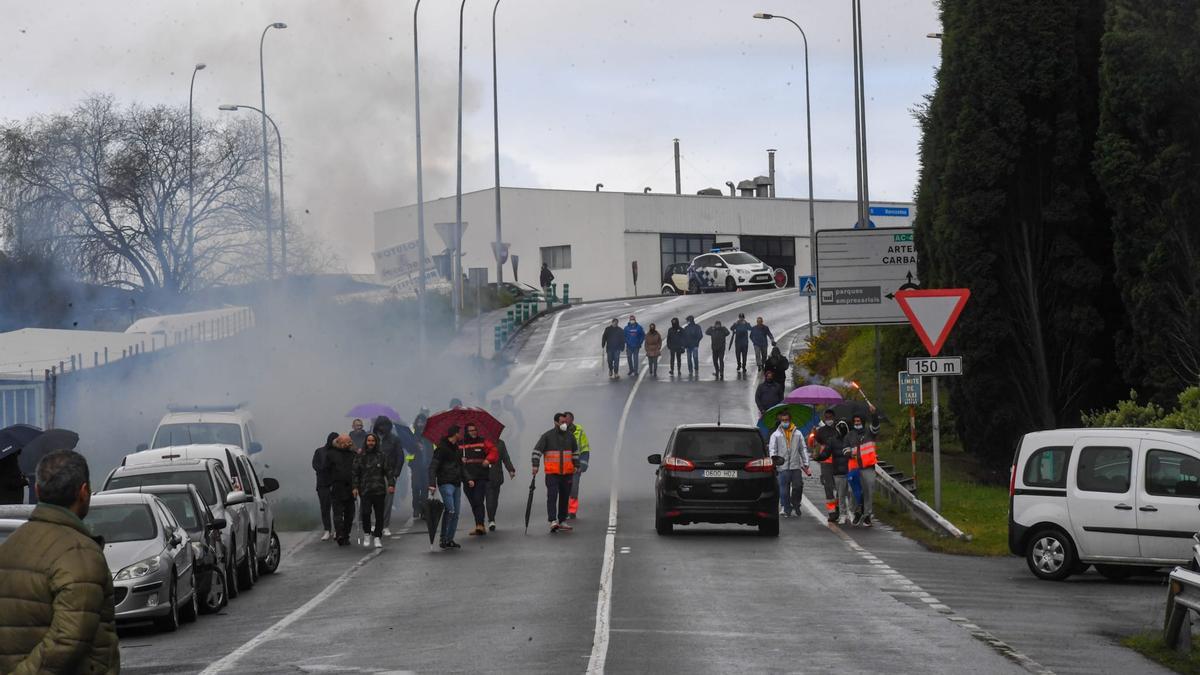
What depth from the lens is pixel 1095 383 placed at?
107 ft

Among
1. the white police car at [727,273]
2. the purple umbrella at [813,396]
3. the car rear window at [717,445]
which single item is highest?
the white police car at [727,273]

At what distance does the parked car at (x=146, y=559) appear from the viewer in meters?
15.3

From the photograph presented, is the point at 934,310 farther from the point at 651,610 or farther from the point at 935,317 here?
the point at 651,610

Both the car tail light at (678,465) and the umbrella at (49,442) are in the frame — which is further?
the car tail light at (678,465)

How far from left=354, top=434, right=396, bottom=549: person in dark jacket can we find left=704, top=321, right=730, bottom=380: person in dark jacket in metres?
27.6

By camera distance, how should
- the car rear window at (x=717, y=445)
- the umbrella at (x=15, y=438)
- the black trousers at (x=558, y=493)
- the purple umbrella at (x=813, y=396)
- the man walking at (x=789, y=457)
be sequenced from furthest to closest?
the purple umbrella at (x=813, y=396)
the man walking at (x=789, y=457)
the black trousers at (x=558, y=493)
the car rear window at (x=717, y=445)
the umbrella at (x=15, y=438)

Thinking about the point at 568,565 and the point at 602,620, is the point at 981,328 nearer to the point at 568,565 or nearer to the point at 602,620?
the point at 568,565

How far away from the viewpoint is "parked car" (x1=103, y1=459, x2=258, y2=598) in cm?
1959

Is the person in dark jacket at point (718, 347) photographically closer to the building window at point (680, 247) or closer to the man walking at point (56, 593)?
the man walking at point (56, 593)

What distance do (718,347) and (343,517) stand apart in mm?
27457

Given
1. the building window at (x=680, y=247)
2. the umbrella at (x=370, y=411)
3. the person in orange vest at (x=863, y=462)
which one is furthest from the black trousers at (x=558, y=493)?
the building window at (x=680, y=247)

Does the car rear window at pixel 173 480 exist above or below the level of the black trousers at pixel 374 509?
above

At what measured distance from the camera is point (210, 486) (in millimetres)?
20156

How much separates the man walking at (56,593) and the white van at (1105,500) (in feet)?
44.7
